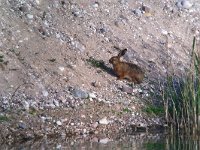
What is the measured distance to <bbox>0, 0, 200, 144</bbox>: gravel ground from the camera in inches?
667

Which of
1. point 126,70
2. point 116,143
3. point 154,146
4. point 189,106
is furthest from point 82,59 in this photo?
point 189,106

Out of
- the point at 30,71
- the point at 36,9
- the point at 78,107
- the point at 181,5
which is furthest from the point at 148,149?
the point at 181,5

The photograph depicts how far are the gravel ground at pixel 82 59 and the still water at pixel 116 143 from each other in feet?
1.67

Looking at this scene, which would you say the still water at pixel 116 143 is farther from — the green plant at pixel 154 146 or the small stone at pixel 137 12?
the small stone at pixel 137 12

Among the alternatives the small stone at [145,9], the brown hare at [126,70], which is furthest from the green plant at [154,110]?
the small stone at [145,9]

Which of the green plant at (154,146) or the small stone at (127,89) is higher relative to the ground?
the small stone at (127,89)

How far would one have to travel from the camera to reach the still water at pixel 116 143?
14969mm

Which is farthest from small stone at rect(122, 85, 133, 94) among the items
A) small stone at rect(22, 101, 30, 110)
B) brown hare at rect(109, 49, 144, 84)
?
small stone at rect(22, 101, 30, 110)

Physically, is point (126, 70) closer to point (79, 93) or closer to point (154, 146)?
point (79, 93)

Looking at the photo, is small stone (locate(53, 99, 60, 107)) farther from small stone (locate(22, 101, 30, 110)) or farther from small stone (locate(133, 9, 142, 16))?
small stone (locate(133, 9, 142, 16))

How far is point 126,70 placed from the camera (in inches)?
732

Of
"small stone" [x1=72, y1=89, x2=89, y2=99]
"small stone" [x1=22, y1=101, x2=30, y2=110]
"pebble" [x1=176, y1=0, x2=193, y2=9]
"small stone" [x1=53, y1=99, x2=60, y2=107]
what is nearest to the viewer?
"small stone" [x1=22, y1=101, x2=30, y2=110]

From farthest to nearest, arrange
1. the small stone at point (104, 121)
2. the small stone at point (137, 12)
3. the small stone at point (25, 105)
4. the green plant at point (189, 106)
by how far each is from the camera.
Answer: the small stone at point (137, 12), the small stone at point (104, 121), the small stone at point (25, 105), the green plant at point (189, 106)

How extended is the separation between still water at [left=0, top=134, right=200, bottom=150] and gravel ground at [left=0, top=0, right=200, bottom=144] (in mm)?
509
